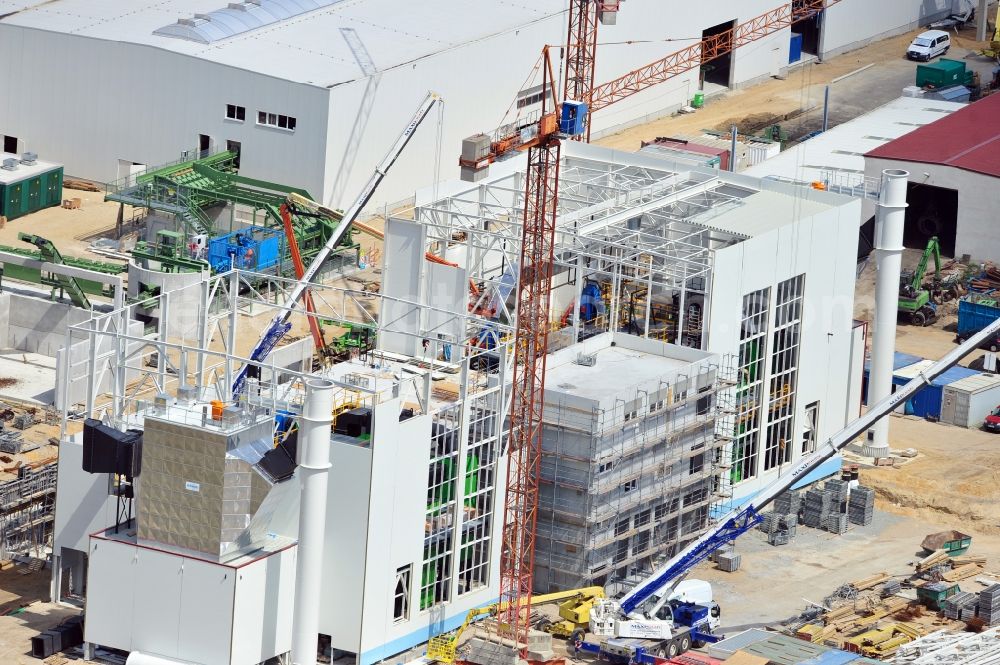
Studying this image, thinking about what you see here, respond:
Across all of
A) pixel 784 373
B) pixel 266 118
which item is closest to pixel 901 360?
pixel 784 373

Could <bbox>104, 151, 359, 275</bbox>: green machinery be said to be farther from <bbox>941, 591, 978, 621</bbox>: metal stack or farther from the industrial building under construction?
<bbox>941, 591, 978, 621</bbox>: metal stack

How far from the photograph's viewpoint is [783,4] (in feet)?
483

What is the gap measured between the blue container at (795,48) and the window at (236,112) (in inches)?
1829

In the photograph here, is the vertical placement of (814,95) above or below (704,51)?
below

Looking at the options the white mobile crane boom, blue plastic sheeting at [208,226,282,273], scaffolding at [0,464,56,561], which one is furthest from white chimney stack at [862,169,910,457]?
scaffolding at [0,464,56,561]

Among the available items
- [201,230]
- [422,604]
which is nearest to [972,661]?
[422,604]

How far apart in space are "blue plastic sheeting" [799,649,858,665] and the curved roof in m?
56.7

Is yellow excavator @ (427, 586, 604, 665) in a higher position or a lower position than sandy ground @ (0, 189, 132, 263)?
lower

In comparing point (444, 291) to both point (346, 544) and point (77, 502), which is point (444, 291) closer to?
point (346, 544)

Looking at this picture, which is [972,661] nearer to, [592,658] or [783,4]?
[592,658]

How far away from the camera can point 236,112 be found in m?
116

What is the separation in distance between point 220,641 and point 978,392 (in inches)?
1554

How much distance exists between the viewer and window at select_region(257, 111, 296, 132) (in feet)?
376

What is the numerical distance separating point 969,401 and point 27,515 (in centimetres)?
3871
